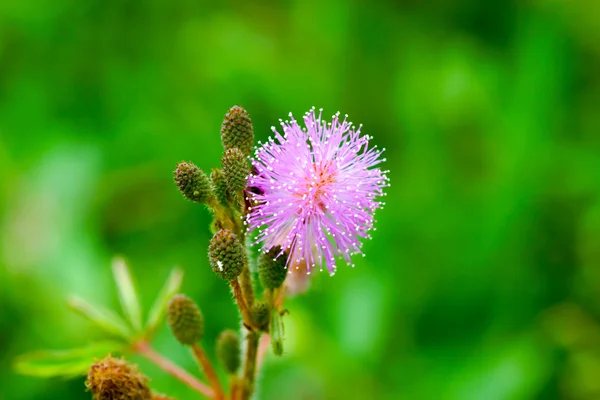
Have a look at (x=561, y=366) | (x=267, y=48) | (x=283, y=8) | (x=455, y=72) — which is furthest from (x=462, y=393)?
(x=283, y=8)

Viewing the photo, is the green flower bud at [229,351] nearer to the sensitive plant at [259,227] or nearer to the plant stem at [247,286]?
the sensitive plant at [259,227]


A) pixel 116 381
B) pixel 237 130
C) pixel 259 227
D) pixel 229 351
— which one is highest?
pixel 237 130

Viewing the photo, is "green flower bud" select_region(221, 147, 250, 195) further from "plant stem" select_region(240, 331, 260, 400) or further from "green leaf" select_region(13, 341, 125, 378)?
"green leaf" select_region(13, 341, 125, 378)

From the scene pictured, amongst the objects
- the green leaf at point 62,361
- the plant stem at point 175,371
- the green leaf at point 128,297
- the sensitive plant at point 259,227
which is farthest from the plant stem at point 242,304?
the green leaf at point 128,297

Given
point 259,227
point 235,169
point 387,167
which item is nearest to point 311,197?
point 259,227

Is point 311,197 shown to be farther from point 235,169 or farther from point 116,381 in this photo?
point 116,381

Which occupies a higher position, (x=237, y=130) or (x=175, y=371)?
(x=237, y=130)
